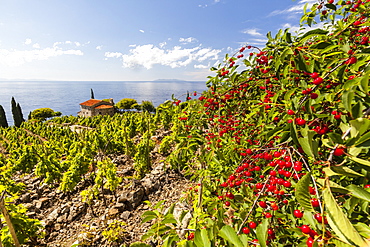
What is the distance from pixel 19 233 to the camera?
4488 millimetres

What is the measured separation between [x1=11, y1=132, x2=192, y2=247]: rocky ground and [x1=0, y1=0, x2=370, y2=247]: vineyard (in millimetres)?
69

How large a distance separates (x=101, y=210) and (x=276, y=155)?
23.4ft

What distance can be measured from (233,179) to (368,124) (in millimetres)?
977

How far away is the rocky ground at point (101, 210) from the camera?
518 cm

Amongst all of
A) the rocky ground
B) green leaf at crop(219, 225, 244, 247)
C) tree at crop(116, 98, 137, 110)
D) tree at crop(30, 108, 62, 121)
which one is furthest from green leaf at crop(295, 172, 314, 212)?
tree at crop(30, 108, 62, 121)

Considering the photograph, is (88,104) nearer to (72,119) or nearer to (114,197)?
(72,119)

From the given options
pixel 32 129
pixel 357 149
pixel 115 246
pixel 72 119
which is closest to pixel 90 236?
pixel 115 246

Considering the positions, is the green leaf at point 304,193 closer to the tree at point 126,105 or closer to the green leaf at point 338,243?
the green leaf at point 338,243

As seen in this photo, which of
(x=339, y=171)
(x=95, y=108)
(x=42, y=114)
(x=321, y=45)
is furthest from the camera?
(x=42, y=114)

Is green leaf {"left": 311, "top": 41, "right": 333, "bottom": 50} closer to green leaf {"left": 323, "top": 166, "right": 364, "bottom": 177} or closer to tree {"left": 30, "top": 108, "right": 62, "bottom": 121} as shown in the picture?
green leaf {"left": 323, "top": 166, "right": 364, "bottom": 177}

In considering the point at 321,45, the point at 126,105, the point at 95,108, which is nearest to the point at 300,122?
the point at 321,45

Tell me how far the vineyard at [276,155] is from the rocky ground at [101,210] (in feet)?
0.23

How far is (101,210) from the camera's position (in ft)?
21.4

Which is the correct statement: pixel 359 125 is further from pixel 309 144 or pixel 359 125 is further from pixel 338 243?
pixel 338 243
